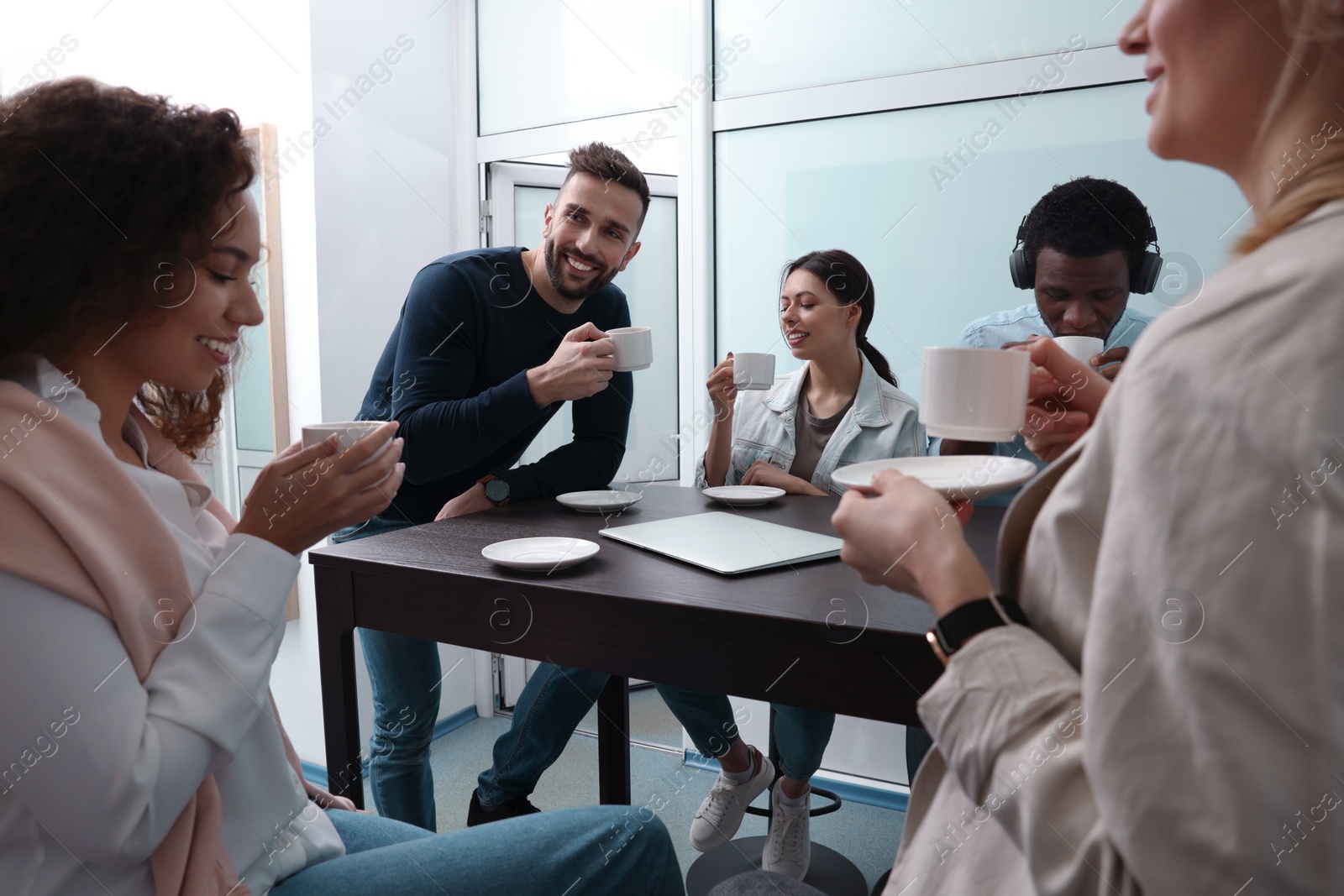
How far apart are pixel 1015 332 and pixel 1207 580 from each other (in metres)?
2.08

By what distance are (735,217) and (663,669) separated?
82.6 inches

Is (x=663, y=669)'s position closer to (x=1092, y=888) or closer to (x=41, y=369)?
(x=1092, y=888)

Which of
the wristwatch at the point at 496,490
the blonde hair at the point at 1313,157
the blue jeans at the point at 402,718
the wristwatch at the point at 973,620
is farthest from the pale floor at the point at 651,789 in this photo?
the blonde hair at the point at 1313,157

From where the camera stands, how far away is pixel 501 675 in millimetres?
3502

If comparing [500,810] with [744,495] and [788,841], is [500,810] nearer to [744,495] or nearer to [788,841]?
[788,841]

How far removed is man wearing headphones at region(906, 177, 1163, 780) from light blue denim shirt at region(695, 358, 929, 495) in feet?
0.37

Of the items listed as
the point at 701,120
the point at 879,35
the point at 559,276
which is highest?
the point at 879,35

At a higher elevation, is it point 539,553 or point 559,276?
point 559,276

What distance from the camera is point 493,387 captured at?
2.04 metres

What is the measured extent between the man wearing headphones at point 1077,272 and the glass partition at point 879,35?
0.45 m

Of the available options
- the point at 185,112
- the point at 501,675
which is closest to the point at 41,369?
the point at 185,112

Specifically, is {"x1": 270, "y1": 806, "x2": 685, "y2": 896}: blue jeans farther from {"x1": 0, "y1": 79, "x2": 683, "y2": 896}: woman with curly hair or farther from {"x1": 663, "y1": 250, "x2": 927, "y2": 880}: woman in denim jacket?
{"x1": 663, "y1": 250, "x2": 927, "y2": 880}: woman in denim jacket

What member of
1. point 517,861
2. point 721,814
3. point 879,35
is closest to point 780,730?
point 721,814

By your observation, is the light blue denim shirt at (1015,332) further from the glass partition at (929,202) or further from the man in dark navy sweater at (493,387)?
the man in dark navy sweater at (493,387)
